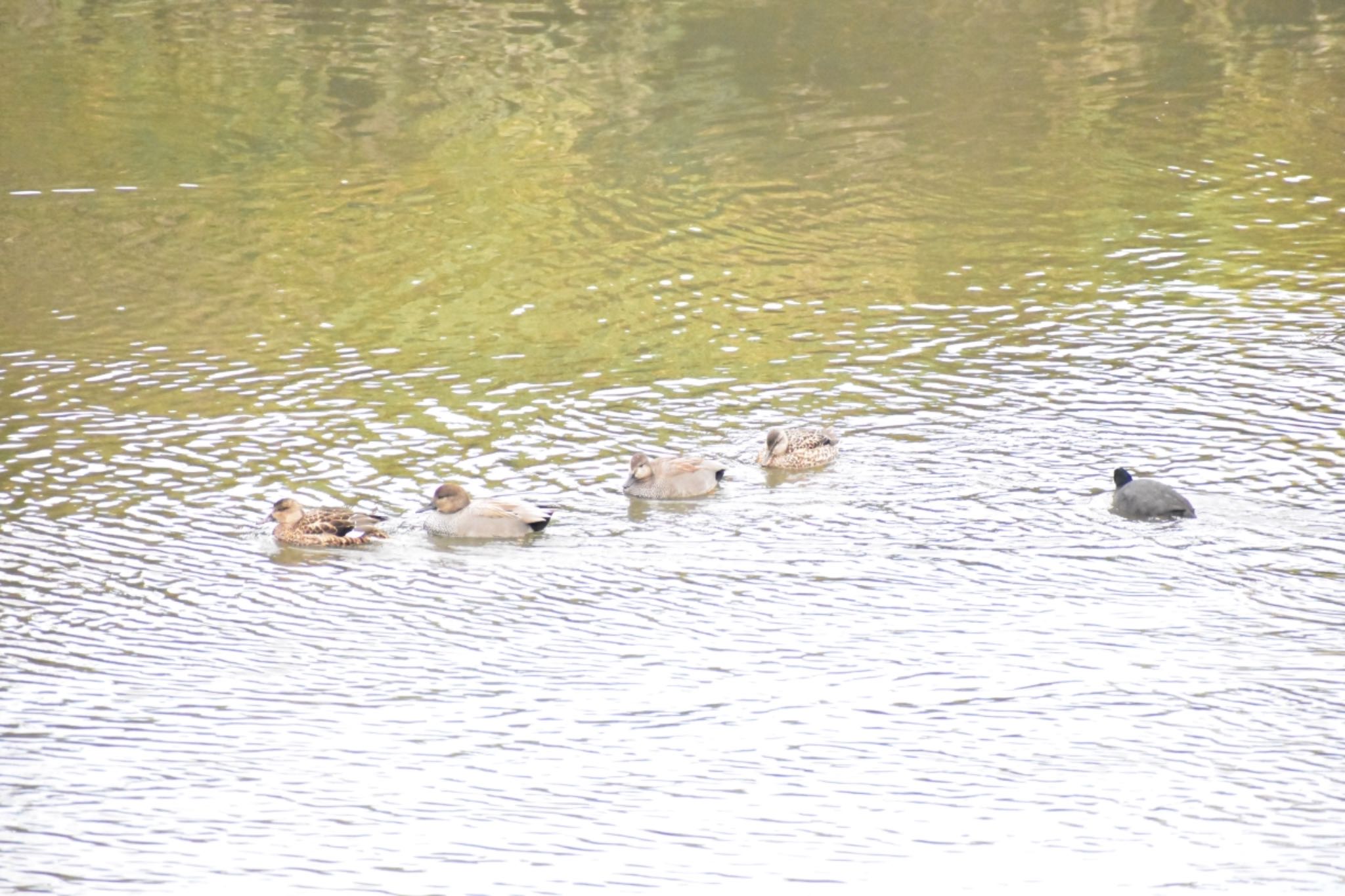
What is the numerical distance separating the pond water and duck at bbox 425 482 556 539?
14 centimetres

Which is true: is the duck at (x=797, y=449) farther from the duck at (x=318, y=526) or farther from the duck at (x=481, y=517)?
the duck at (x=318, y=526)

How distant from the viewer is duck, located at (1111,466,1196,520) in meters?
9.75

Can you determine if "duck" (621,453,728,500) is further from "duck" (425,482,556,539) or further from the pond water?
"duck" (425,482,556,539)

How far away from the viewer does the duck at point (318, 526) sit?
987cm

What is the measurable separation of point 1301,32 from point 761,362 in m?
13.9

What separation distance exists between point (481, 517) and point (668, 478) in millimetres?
1077

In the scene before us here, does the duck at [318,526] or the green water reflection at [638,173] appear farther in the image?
the green water reflection at [638,173]

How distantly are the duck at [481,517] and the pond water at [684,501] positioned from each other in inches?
5.5

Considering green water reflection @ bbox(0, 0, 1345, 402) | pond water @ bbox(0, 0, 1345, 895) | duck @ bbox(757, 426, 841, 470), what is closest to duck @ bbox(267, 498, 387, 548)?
pond water @ bbox(0, 0, 1345, 895)

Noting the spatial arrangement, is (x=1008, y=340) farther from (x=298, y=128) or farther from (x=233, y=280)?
(x=298, y=128)

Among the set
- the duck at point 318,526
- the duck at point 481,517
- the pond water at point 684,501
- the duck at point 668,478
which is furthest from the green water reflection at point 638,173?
the duck at point 318,526

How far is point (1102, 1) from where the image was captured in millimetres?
25969

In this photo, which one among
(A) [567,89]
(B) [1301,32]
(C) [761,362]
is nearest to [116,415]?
(C) [761,362]

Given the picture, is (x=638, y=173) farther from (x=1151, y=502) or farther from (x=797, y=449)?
(x=1151, y=502)
